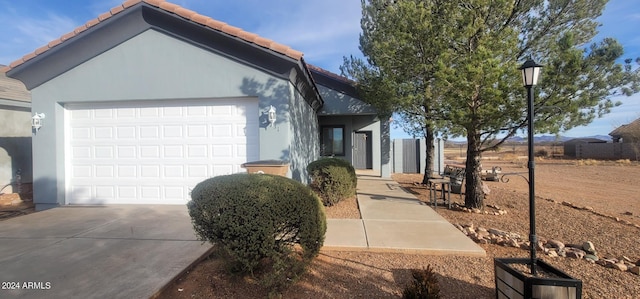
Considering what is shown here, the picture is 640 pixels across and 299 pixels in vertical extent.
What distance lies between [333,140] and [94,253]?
11.8 meters

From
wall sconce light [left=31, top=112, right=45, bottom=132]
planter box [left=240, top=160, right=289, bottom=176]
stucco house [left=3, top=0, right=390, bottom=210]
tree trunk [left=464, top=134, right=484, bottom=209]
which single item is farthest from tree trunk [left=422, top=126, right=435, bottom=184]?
wall sconce light [left=31, top=112, right=45, bottom=132]

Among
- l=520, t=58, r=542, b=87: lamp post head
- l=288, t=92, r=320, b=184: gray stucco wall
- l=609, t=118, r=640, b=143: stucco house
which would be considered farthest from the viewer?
l=609, t=118, r=640, b=143: stucco house

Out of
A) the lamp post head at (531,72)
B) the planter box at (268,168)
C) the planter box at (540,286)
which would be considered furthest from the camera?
the planter box at (268,168)

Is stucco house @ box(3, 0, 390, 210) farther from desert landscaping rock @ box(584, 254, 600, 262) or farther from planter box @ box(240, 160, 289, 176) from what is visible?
desert landscaping rock @ box(584, 254, 600, 262)

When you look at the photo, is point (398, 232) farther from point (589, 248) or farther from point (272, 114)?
point (272, 114)

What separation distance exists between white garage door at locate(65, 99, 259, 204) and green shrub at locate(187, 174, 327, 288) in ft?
13.4

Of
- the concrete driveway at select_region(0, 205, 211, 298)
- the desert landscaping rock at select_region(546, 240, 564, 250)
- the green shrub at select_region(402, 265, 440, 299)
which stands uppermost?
the green shrub at select_region(402, 265, 440, 299)

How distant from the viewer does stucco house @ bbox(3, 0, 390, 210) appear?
707 cm

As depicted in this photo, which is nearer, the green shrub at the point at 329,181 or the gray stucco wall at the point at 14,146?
the green shrub at the point at 329,181

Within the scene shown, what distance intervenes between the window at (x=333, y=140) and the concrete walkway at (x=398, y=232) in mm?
7444

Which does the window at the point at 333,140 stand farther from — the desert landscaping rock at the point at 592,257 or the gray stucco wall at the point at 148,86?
the desert landscaping rock at the point at 592,257

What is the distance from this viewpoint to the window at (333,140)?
49.7 feet

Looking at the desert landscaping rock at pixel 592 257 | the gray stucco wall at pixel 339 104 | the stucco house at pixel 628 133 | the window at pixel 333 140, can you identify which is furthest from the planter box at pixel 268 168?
the stucco house at pixel 628 133

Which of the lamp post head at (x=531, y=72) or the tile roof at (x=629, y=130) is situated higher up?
the tile roof at (x=629, y=130)
